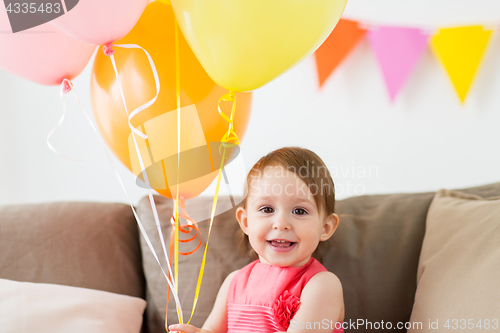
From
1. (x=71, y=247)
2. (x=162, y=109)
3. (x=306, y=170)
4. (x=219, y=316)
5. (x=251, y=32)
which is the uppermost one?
(x=251, y=32)

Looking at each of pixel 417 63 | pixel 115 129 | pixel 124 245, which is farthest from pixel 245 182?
pixel 417 63

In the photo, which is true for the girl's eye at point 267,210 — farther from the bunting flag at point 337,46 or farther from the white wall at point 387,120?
the bunting flag at point 337,46

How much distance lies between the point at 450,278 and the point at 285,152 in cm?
50

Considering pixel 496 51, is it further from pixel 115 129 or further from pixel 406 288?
pixel 115 129

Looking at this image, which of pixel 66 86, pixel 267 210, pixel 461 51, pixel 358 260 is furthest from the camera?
pixel 461 51

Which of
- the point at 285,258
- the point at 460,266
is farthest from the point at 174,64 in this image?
the point at 460,266

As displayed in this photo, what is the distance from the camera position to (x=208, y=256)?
1196 mm

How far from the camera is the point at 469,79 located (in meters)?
1.55

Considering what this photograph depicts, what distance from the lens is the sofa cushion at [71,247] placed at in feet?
3.76

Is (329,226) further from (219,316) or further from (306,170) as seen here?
(219,316)

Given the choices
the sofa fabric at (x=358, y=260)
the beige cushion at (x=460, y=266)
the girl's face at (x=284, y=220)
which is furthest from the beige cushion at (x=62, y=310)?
the beige cushion at (x=460, y=266)

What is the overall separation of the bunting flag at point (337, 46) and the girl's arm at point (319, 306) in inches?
36.5

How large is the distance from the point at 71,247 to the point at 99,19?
2.41 feet

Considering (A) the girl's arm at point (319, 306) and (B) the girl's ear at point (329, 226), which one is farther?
(B) the girl's ear at point (329, 226)
